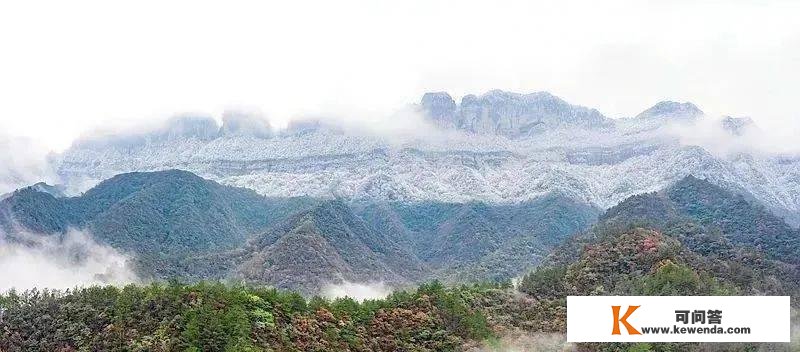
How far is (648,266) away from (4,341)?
87.4m

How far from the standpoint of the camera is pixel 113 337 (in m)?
86.2

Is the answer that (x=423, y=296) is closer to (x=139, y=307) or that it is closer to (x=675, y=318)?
(x=139, y=307)
